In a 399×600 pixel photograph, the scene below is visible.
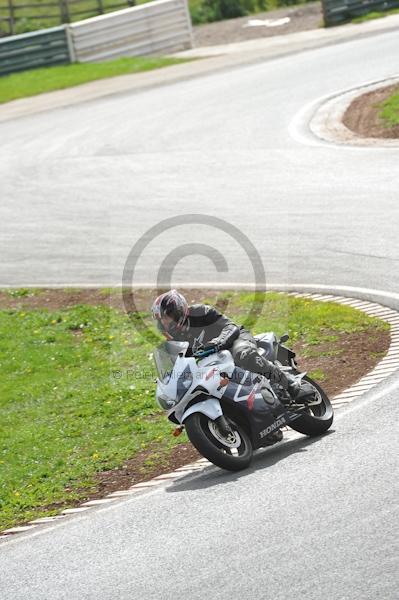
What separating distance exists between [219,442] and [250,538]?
1.56 metres

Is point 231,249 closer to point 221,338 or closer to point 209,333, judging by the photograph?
point 209,333

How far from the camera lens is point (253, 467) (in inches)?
373

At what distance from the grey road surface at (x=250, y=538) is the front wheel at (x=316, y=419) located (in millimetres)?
118

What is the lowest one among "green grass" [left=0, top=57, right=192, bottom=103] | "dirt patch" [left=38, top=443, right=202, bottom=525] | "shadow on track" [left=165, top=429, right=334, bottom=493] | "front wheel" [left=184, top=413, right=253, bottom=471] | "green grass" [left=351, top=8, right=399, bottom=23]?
"dirt patch" [left=38, top=443, right=202, bottom=525]

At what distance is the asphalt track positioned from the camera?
7.46 meters

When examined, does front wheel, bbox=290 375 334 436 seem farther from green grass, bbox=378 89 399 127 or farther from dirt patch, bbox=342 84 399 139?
green grass, bbox=378 89 399 127

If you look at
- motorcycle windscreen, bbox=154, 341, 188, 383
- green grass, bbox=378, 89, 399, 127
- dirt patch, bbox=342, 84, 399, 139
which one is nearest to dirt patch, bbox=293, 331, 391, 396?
motorcycle windscreen, bbox=154, 341, 188, 383

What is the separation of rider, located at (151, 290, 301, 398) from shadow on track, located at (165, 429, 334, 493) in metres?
0.45

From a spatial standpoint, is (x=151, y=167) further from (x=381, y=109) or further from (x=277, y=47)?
(x=277, y=47)

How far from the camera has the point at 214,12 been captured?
4675 cm

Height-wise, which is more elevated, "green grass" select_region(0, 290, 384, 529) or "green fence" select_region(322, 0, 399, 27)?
"green fence" select_region(322, 0, 399, 27)

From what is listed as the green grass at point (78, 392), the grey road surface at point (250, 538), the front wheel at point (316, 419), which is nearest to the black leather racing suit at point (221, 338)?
the front wheel at point (316, 419)

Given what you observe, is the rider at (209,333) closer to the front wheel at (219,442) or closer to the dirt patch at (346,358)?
the front wheel at (219,442)

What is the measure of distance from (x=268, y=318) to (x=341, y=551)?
7062 mm
